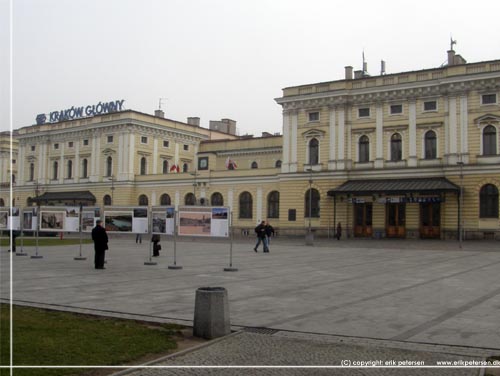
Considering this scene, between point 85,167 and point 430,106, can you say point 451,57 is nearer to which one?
point 430,106

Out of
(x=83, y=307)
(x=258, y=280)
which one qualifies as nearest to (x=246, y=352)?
(x=83, y=307)

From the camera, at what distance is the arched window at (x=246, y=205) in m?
59.6

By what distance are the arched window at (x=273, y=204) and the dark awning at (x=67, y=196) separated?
87.9 feet

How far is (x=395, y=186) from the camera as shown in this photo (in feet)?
155

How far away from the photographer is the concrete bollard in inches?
370

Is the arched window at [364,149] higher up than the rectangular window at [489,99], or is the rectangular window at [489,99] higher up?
the rectangular window at [489,99]

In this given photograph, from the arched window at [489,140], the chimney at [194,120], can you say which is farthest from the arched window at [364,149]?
the chimney at [194,120]

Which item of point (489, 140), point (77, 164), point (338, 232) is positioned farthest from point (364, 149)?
point (77, 164)

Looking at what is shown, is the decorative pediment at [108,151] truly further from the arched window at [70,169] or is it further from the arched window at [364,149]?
the arched window at [364,149]

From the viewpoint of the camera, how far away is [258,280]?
1797 cm

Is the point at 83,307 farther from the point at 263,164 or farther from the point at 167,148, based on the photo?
the point at 167,148

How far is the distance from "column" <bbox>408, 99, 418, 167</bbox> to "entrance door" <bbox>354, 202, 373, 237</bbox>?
216 inches

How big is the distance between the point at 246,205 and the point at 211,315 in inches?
1988

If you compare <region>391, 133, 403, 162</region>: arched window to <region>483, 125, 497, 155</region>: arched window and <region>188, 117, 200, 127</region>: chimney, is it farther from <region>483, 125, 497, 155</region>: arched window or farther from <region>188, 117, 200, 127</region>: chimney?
<region>188, 117, 200, 127</region>: chimney
